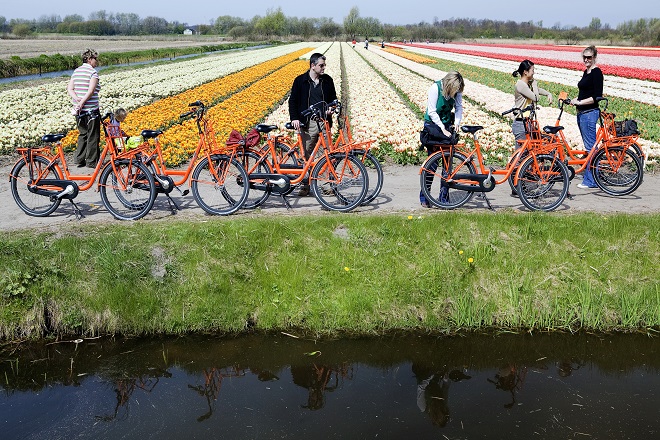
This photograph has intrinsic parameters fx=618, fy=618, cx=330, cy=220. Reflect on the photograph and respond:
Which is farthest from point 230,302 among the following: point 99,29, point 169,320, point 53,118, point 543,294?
point 99,29

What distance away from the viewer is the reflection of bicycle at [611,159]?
8680 millimetres

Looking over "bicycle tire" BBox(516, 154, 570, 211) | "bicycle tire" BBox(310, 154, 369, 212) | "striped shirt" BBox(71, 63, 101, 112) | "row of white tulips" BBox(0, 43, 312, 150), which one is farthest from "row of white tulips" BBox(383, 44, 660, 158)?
"row of white tulips" BBox(0, 43, 312, 150)

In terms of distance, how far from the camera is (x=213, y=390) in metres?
5.39

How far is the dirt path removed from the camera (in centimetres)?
794

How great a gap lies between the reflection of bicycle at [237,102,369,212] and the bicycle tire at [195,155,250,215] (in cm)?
19

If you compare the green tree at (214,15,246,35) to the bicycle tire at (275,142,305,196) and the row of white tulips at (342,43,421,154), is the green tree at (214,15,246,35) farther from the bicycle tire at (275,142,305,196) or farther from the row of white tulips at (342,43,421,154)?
the bicycle tire at (275,142,305,196)

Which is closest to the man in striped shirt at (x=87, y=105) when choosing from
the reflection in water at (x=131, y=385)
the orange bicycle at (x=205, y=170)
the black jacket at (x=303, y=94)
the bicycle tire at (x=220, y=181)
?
the orange bicycle at (x=205, y=170)

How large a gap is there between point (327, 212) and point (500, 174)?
2.43 meters

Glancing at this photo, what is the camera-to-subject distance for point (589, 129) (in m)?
9.22

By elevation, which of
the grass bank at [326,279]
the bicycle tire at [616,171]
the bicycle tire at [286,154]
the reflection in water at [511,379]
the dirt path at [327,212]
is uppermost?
the bicycle tire at [286,154]

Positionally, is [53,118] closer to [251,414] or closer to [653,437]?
[251,414]

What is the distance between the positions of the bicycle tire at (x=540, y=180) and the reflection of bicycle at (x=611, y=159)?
497 mm

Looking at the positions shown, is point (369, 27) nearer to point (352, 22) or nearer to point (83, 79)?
point (352, 22)

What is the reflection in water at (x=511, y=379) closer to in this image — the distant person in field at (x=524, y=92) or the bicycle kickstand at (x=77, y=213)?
the distant person in field at (x=524, y=92)
